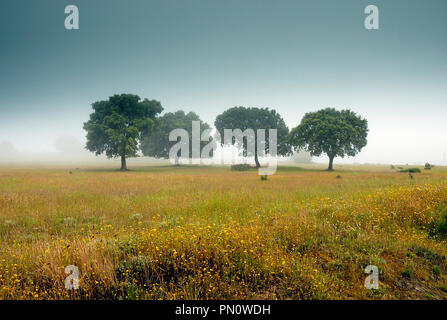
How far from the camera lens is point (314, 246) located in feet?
17.0

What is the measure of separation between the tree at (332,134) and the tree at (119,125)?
109ft

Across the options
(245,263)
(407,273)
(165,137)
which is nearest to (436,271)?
(407,273)

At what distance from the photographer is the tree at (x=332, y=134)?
4016 centimetres

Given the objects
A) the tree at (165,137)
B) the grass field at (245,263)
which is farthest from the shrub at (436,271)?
the tree at (165,137)

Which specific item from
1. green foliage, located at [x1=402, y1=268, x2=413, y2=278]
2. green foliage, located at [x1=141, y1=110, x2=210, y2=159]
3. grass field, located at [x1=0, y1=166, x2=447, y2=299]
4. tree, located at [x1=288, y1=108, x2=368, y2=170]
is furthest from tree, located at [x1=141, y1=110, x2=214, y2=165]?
green foliage, located at [x1=402, y1=268, x2=413, y2=278]

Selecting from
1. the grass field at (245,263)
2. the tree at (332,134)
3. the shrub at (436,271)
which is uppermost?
the tree at (332,134)

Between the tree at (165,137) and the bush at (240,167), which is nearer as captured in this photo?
the bush at (240,167)

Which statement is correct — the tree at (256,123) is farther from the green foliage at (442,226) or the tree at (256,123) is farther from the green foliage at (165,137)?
the green foliage at (442,226)

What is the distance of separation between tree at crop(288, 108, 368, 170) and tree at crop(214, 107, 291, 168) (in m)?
5.82

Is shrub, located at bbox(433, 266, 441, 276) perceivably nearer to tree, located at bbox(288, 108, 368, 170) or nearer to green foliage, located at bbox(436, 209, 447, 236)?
green foliage, located at bbox(436, 209, 447, 236)

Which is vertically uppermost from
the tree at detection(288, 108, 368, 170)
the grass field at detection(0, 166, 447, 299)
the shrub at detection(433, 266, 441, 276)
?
the tree at detection(288, 108, 368, 170)

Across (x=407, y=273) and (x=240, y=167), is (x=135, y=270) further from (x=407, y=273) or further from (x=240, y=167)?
(x=240, y=167)

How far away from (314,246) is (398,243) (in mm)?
2189

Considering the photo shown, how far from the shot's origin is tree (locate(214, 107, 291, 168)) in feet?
169
